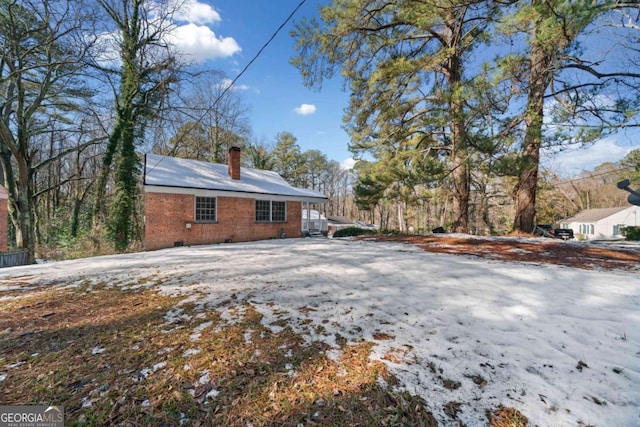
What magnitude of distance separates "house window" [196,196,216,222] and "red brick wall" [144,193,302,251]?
0.73ft

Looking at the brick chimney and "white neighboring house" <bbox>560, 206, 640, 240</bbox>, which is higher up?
the brick chimney

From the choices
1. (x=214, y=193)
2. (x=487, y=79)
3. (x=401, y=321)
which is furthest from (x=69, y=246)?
(x=487, y=79)

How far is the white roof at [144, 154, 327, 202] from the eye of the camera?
10.8m

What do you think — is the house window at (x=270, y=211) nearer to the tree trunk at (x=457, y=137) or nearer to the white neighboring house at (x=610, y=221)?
the tree trunk at (x=457, y=137)

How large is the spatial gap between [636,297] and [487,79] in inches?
257

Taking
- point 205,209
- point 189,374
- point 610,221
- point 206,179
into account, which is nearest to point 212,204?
point 205,209

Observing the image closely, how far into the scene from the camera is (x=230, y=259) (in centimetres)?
639

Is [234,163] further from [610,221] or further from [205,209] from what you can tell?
[610,221]

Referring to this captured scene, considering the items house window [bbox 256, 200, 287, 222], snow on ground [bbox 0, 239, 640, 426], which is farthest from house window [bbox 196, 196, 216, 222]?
snow on ground [bbox 0, 239, 640, 426]

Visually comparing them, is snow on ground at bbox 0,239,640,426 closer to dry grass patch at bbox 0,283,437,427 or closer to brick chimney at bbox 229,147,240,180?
dry grass patch at bbox 0,283,437,427

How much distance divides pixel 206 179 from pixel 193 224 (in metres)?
2.38

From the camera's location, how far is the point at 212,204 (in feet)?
38.6

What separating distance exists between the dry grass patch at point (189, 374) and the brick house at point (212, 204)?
787 cm

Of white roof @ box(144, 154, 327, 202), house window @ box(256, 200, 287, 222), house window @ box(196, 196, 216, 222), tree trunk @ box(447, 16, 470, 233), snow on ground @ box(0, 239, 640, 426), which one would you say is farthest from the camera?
house window @ box(256, 200, 287, 222)
